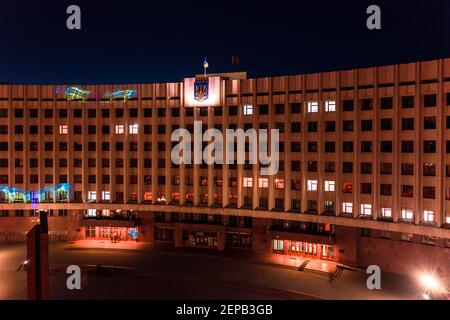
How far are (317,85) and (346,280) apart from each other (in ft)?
67.4

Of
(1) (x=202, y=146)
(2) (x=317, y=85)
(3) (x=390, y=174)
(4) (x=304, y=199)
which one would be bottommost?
(4) (x=304, y=199)

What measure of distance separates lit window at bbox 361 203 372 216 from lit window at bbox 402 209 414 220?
10.6ft

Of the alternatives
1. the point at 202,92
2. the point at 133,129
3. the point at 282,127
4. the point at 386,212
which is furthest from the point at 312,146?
the point at 133,129

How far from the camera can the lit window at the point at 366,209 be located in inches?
1537

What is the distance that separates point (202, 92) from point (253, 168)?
36.7ft

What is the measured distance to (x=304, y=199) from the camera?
4197 cm

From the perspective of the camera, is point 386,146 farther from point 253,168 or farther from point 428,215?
point 253,168

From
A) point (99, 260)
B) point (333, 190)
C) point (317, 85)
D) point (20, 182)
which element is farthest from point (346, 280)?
point (20, 182)

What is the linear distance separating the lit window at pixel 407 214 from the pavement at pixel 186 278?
6.10 m

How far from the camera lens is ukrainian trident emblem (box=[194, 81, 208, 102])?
45688mm

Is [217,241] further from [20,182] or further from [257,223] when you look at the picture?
[20,182]

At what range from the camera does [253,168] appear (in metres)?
44.4

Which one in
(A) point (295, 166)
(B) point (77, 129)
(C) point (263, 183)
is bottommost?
(C) point (263, 183)

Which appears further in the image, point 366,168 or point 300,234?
point 300,234
